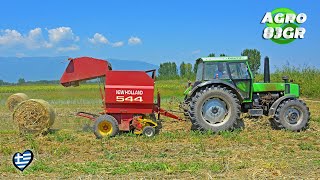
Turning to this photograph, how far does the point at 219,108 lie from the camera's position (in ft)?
30.4

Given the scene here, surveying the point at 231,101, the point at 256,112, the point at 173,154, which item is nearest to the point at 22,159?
the point at 173,154

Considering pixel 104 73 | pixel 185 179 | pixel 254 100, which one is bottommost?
pixel 185 179

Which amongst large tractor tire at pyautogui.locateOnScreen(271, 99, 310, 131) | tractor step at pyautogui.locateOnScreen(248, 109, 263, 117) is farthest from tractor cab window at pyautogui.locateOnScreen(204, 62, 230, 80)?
large tractor tire at pyautogui.locateOnScreen(271, 99, 310, 131)

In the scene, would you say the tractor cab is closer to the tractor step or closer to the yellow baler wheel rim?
the tractor step

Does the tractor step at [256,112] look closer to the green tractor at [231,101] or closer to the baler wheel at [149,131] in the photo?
the green tractor at [231,101]

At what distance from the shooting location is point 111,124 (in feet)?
28.5

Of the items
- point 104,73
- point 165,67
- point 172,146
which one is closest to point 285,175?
point 172,146

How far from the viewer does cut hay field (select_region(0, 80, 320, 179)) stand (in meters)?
5.54

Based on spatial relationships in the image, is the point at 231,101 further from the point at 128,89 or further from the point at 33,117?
the point at 33,117

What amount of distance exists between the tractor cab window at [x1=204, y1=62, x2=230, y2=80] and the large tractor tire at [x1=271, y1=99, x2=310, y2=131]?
161 centimetres

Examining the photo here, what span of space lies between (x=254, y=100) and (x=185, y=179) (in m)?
5.19

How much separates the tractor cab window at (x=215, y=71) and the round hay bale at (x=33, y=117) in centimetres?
414

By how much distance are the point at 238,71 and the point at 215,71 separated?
1.92 feet

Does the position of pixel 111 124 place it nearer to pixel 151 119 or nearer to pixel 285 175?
pixel 151 119
